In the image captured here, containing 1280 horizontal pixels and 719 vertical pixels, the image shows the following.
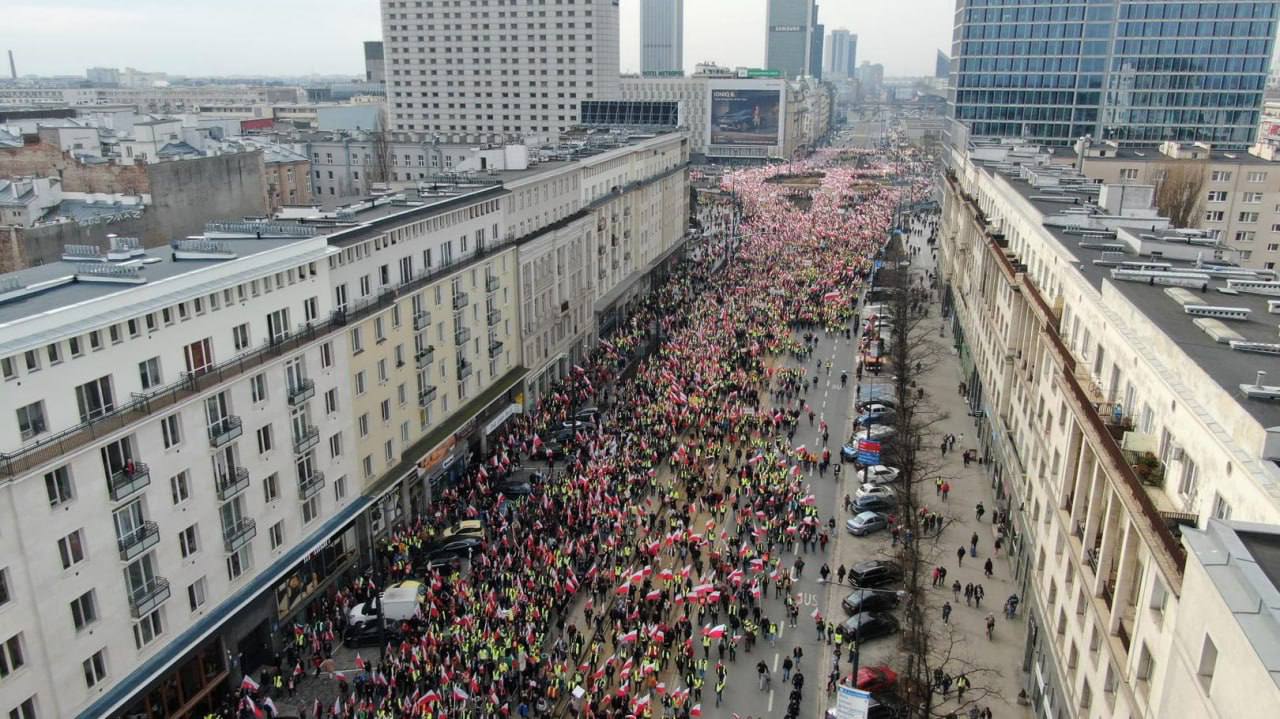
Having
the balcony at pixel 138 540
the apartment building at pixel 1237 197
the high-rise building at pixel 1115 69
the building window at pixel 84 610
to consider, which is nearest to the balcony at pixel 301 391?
the balcony at pixel 138 540

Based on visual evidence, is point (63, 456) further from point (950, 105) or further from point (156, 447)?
point (950, 105)

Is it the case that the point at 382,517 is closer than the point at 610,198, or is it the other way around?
the point at 382,517

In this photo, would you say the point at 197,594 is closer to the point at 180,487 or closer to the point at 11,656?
the point at 180,487

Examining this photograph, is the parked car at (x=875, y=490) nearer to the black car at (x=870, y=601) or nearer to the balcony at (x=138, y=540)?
the black car at (x=870, y=601)

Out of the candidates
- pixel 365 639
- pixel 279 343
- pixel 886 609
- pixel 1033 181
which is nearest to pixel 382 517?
pixel 365 639

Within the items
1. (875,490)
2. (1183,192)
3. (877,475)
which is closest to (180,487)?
(875,490)

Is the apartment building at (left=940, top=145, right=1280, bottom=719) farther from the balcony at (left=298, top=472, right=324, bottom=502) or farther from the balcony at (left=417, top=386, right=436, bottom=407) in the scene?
the balcony at (left=417, top=386, right=436, bottom=407)
